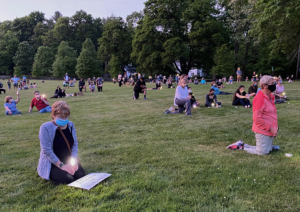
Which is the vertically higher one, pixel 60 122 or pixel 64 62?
pixel 64 62

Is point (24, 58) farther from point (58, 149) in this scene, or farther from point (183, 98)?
point (58, 149)

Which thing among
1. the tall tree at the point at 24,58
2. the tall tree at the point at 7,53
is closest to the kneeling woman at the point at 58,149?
the tall tree at the point at 24,58

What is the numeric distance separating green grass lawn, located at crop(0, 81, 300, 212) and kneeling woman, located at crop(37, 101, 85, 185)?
0.21 metres

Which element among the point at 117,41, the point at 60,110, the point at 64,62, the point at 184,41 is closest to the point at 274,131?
the point at 60,110

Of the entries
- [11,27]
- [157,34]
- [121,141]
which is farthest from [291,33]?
[11,27]

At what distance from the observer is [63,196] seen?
3.40 metres

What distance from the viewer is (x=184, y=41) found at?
40.1 m

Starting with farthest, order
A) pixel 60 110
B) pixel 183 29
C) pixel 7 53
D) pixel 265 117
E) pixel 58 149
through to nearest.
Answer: pixel 7 53 < pixel 183 29 < pixel 265 117 < pixel 58 149 < pixel 60 110

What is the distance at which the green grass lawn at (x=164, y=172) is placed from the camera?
3152 millimetres

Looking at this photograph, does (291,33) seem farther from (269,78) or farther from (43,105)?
(43,105)

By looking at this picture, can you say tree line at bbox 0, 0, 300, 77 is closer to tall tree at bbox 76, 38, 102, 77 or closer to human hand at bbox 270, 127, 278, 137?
tall tree at bbox 76, 38, 102, 77

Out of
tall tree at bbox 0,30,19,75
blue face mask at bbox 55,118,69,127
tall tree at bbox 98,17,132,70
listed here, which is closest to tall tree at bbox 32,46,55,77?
tall tree at bbox 0,30,19,75

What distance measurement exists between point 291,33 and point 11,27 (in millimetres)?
98697

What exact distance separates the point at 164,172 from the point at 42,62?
226ft
